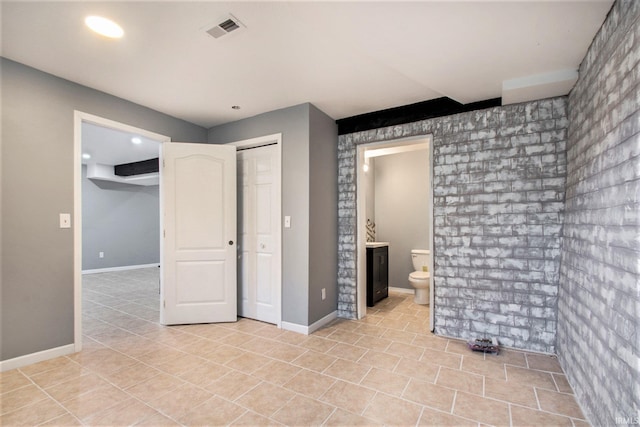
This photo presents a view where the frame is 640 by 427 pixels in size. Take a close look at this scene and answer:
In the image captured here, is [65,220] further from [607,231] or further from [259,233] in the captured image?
[607,231]

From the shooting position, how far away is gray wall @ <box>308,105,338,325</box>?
3238mm

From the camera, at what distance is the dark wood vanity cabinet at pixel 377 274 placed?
4.17m

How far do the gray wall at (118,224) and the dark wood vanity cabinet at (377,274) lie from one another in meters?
6.59

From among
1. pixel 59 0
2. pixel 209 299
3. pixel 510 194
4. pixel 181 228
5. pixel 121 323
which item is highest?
pixel 59 0

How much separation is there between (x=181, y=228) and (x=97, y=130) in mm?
2643

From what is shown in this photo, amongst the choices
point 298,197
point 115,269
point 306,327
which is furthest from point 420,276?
point 115,269

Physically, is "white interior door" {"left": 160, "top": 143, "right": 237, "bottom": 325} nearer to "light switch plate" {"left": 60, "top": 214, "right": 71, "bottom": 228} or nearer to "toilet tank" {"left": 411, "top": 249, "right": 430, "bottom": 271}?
"light switch plate" {"left": 60, "top": 214, "right": 71, "bottom": 228}

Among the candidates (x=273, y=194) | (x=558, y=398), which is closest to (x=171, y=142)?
(x=273, y=194)

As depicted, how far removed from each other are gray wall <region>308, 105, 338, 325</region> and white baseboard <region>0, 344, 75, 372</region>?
219cm

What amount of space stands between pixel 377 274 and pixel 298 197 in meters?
1.86

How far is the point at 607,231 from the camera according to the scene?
1618 millimetres

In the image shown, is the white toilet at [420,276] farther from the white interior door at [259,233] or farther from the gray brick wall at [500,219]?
the white interior door at [259,233]

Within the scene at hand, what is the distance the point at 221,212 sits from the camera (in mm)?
3533

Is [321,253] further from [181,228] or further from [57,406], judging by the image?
[57,406]
